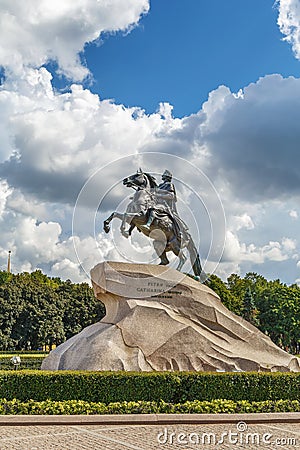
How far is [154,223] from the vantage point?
16141 millimetres

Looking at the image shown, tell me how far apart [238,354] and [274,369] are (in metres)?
1.06

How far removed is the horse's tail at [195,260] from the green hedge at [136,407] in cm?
670

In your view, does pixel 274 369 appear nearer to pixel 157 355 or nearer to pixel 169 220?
pixel 157 355

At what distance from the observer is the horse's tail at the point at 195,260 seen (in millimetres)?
17094

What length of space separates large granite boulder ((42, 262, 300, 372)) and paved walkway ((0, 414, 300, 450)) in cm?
383

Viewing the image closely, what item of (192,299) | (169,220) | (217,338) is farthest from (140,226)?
(217,338)

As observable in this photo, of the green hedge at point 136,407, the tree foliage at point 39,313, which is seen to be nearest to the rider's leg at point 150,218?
the green hedge at point 136,407

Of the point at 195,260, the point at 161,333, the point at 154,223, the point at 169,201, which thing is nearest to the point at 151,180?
the point at 169,201

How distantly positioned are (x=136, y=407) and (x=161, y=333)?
143 inches

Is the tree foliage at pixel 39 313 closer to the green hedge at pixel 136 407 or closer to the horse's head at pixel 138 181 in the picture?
the horse's head at pixel 138 181

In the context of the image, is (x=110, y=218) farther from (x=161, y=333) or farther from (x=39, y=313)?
(x=39, y=313)

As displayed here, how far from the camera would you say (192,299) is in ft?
48.4

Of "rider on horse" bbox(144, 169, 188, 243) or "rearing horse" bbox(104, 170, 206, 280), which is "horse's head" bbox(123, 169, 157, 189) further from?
"rider on horse" bbox(144, 169, 188, 243)

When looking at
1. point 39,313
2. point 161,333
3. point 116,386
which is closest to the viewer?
point 116,386
